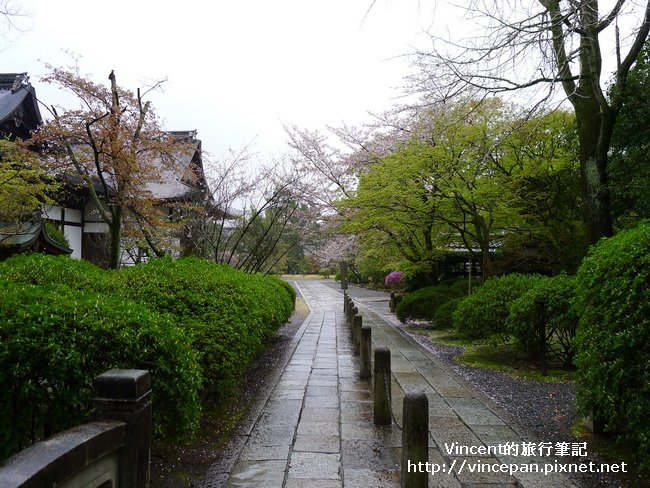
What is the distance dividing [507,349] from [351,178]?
10.0 meters

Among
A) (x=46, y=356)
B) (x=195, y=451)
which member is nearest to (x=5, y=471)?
(x=46, y=356)

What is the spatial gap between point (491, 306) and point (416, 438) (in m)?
5.92

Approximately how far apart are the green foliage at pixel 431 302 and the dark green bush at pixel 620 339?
9.37 meters

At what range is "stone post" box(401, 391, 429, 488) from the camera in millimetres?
3322

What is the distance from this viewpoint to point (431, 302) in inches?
571

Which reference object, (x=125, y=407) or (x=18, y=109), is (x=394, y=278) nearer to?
(x=18, y=109)

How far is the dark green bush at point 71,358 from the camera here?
270cm

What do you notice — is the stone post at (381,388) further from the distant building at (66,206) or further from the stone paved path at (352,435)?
the distant building at (66,206)

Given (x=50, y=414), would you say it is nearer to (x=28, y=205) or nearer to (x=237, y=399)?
(x=237, y=399)

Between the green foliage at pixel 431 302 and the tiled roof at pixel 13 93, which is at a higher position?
the tiled roof at pixel 13 93

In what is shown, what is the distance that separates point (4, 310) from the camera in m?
2.95

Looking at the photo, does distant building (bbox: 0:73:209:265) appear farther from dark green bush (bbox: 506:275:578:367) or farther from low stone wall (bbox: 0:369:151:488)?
low stone wall (bbox: 0:369:151:488)

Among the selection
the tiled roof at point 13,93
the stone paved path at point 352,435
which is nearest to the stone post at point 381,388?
the stone paved path at point 352,435

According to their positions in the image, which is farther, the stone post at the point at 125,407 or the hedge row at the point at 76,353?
the hedge row at the point at 76,353
